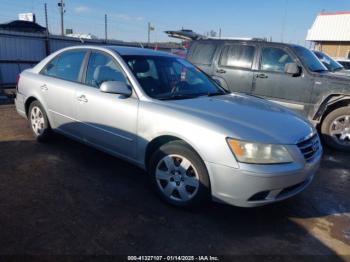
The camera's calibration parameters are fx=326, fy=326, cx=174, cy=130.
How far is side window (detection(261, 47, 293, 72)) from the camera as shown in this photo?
668cm

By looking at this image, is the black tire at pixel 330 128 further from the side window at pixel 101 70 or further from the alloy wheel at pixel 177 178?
the side window at pixel 101 70

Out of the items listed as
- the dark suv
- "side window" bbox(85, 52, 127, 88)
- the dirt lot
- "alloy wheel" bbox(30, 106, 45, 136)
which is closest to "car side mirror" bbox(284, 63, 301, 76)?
the dark suv

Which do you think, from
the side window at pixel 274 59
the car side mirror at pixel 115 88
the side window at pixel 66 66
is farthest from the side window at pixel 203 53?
the car side mirror at pixel 115 88

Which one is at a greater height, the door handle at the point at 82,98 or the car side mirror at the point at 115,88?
the car side mirror at the point at 115,88

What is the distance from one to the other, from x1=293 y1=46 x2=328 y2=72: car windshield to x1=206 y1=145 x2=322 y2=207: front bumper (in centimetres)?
385

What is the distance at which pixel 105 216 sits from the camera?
3311mm

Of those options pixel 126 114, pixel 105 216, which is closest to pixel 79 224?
pixel 105 216

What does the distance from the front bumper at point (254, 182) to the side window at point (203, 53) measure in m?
4.80

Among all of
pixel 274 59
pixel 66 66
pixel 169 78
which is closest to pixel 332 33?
pixel 274 59

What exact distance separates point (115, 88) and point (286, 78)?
4.13 m

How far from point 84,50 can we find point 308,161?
130 inches

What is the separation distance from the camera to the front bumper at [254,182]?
9.61 ft

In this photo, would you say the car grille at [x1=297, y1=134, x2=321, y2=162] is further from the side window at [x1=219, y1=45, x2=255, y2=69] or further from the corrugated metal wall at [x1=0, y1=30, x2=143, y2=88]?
the corrugated metal wall at [x1=0, y1=30, x2=143, y2=88]

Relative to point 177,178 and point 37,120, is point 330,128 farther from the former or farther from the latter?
point 37,120
